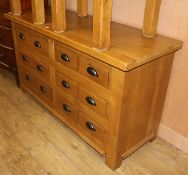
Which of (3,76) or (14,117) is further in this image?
(3,76)

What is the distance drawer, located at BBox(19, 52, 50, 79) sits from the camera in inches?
72.6

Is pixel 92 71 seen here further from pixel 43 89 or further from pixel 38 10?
pixel 43 89

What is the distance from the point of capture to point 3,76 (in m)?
2.63

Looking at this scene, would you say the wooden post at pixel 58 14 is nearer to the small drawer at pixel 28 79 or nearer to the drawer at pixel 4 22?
the small drawer at pixel 28 79

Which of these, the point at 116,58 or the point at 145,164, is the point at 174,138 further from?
the point at 116,58

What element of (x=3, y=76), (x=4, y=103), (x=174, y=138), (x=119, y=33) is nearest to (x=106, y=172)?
(x=174, y=138)

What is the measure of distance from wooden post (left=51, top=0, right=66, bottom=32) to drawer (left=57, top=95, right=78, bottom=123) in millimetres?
537

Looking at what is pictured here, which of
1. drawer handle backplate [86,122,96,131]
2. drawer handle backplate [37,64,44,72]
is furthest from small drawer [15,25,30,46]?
drawer handle backplate [86,122,96,131]

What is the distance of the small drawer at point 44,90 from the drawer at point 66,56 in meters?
0.38

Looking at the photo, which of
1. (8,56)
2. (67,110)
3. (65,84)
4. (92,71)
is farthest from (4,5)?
(92,71)

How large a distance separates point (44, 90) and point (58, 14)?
28.5 inches

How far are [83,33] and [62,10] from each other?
0.19 metres

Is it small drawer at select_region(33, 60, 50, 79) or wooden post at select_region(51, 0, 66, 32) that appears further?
small drawer at select_region(33, 60, 50, 79)

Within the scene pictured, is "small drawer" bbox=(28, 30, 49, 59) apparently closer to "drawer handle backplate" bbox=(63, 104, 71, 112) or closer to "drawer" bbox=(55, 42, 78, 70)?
"drawer" bbox=(55, 42, 78, 70)
